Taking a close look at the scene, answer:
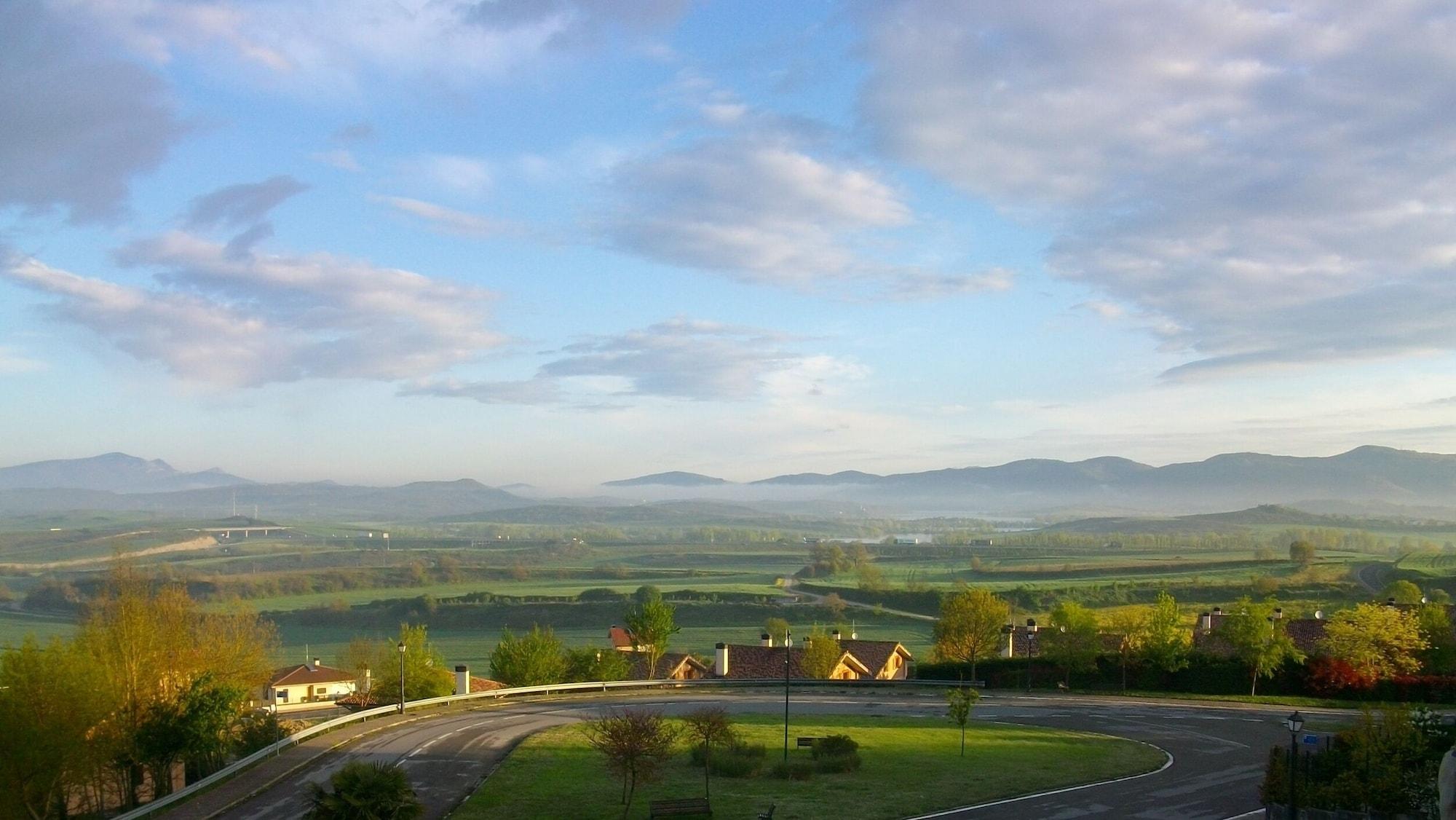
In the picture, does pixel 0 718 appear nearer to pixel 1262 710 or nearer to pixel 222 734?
pixel 222 734

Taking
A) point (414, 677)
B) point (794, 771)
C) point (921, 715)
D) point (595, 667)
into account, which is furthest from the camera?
point (595, 667)

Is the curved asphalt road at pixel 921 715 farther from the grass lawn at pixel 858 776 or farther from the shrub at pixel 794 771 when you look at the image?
the shrub at pixel 794 771

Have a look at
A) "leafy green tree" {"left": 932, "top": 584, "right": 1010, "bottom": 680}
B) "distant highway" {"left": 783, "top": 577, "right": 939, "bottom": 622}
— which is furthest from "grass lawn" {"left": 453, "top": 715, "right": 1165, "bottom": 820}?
"distant highway" {"left": 783, "top": 577, "right": 939, "bottom": 622}

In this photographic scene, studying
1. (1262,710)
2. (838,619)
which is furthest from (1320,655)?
(838,619)

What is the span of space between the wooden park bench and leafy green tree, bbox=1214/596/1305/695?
33.1 m

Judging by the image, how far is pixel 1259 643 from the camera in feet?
159

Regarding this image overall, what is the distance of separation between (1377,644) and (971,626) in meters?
18.8

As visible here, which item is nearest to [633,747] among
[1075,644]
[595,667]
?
[595,667]

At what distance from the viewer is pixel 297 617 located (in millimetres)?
127000

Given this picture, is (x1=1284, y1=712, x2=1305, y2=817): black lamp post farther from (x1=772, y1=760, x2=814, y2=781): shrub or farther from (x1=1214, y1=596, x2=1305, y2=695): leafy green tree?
(x1=1214, y1=596, x2=1305, y2=695): leafy green tree

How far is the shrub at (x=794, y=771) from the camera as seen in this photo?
1184 inches

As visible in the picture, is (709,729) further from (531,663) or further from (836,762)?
(531,663)

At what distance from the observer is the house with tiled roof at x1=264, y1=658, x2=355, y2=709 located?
2591 inches

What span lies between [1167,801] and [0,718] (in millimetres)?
30338
